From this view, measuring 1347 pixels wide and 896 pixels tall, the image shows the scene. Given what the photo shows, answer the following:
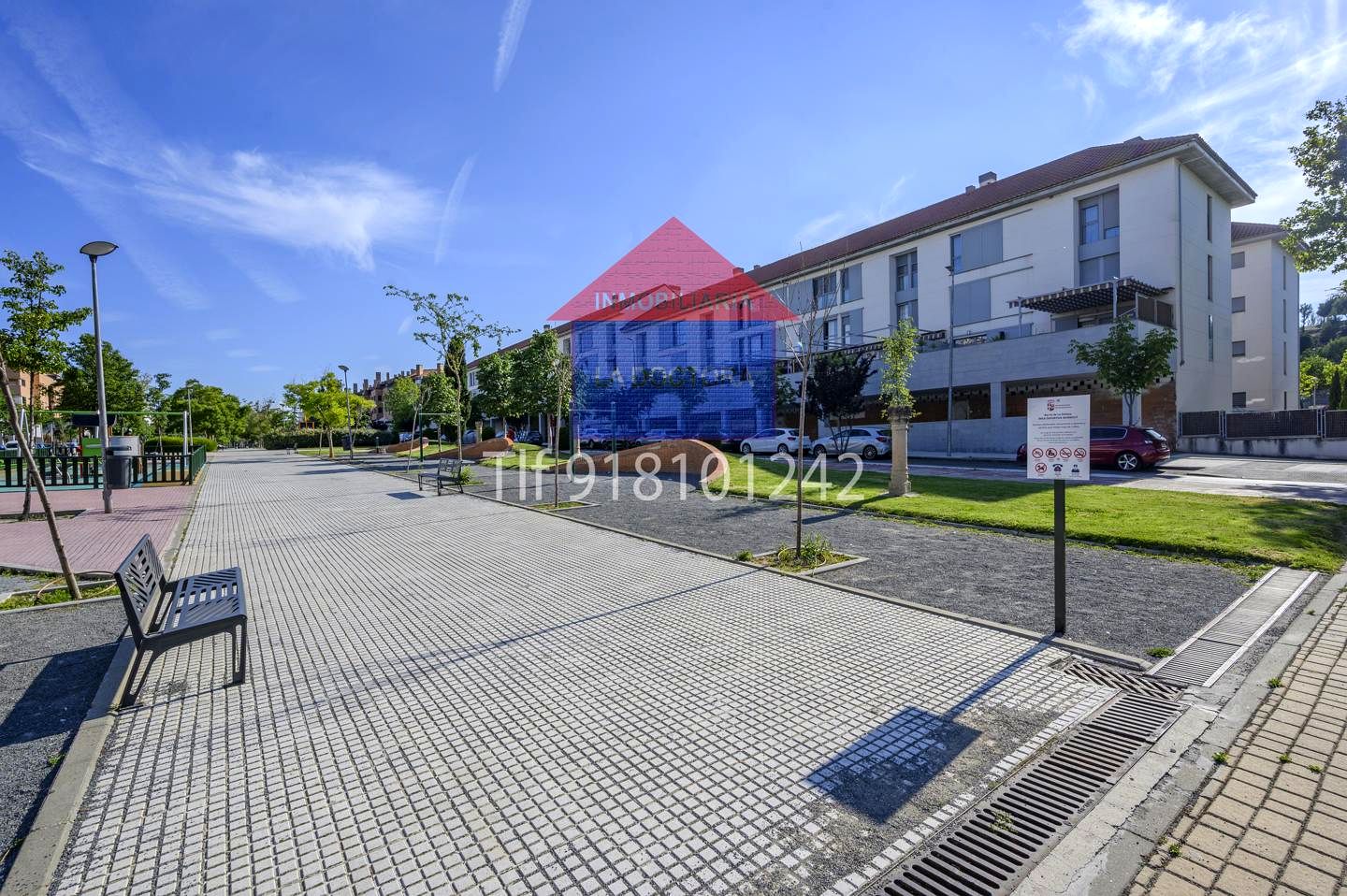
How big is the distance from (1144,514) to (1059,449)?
23.4ft

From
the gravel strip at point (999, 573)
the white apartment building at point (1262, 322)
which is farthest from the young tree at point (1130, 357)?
the white apartment building at point (1262, 322)

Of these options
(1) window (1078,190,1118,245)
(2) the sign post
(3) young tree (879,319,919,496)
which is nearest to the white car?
(3) young tree (879,319,919,496)

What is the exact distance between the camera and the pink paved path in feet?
28.7

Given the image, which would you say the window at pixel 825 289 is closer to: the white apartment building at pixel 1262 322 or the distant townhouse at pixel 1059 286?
the distant townhouse at pixel 1059 286

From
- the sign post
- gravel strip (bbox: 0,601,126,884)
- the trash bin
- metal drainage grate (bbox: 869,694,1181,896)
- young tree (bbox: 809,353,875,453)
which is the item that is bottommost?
metal drainage grate (bbox: 869,694,1181,896)

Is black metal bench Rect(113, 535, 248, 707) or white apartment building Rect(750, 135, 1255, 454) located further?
white apartment building Rect(750, 135, 1255, 454)

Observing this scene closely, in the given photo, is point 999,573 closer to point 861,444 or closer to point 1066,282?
point 861,444

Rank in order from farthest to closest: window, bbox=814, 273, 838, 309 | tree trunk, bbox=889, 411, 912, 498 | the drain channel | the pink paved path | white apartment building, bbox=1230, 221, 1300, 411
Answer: white apartment building, bbox=1230, 221, 1300, 411 → tree trunk, bbox=889, 411, 912, 498 → window, bbox=814, 273, 838, 309 → the pink paved path → the drain channel

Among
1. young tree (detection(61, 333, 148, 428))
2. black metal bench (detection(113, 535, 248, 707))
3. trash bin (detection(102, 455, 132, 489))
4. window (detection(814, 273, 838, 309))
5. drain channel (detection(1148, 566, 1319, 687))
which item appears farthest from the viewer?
young tree (detection(61, 333, 148, 428))

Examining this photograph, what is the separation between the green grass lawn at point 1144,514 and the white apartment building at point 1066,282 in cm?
1236

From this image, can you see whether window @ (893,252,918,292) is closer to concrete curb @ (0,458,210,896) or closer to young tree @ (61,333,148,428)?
concrete curb @ (0,458,210,896)

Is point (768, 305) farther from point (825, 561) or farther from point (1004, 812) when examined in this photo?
point (1004, 812)

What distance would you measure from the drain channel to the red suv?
14.8 m

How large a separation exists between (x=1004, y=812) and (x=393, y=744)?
127 inches
